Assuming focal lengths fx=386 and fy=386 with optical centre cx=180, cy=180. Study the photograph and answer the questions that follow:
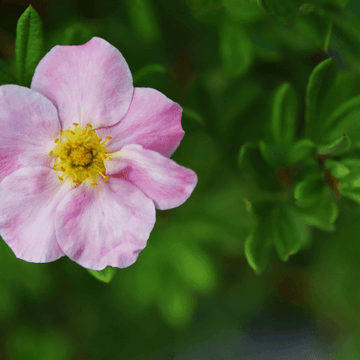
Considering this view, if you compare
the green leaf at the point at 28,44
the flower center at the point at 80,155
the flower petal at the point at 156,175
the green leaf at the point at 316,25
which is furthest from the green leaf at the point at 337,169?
the green leaf at the point at 28,44

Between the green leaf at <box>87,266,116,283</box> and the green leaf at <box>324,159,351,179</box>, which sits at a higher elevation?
the green leaf at <box>324,159,351,179</box>

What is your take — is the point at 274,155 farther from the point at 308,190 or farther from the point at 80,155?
the point at 80,155

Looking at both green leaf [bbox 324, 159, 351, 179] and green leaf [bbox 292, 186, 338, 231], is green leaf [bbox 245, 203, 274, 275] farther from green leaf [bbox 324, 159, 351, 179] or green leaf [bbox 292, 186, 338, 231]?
green leaf [bbox 324, 159, 351, 179]

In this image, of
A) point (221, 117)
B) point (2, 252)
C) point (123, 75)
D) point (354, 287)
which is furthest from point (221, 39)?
point (354, 287)

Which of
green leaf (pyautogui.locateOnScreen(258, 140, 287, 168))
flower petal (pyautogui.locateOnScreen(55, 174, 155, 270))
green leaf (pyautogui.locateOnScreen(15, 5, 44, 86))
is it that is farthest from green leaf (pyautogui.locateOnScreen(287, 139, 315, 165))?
green leaf (pyautogui.locateOnScreen(15, 5, 44, 86))

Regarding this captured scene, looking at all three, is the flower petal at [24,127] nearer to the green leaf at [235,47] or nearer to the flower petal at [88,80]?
the flower petal at [88,80]

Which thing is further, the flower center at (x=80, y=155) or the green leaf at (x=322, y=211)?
the green leaf at (x=322, y=211)
